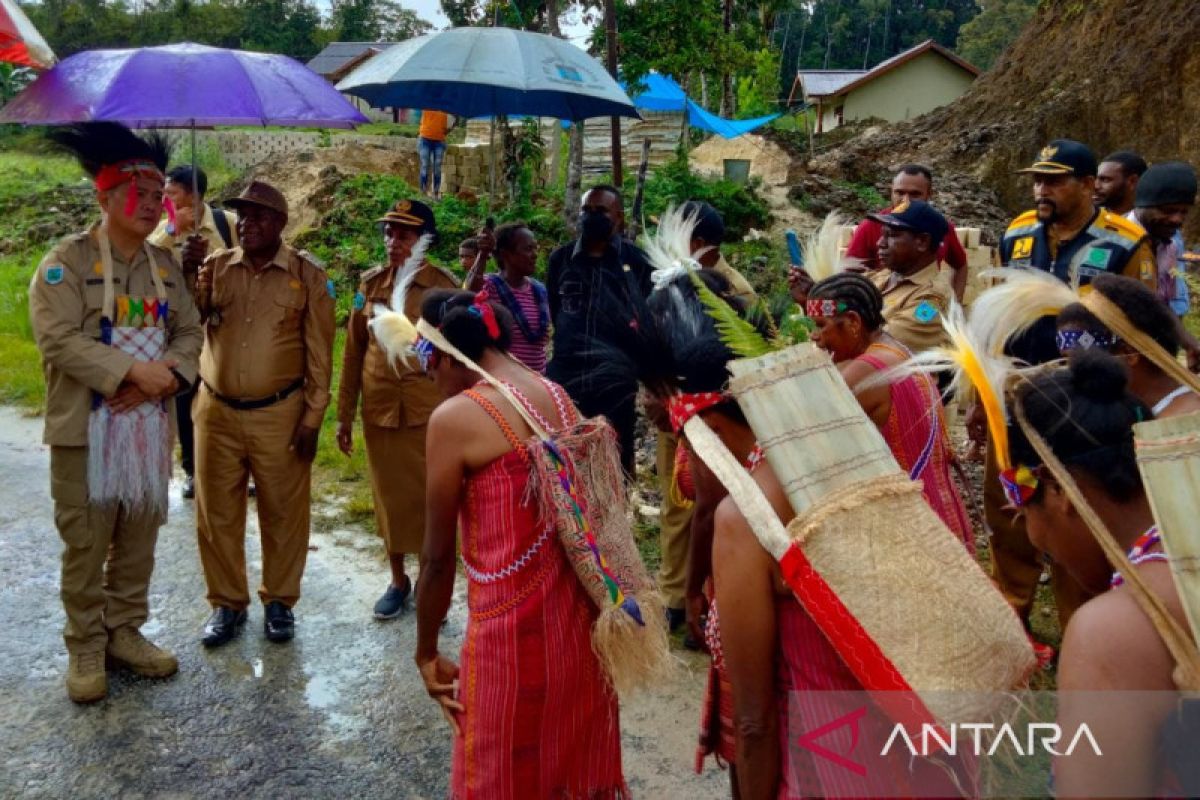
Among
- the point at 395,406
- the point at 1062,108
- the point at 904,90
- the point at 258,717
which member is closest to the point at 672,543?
the point at 395,406

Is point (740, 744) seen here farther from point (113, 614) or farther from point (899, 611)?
point (113, 614)

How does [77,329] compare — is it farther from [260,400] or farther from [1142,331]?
[1142,331]

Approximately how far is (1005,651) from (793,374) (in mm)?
594

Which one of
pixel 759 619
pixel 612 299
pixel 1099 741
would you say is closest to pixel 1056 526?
pixel 1099 741

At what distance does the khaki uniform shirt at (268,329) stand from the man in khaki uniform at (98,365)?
0.27m

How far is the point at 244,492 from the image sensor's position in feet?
14.7

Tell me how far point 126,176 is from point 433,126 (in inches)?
425

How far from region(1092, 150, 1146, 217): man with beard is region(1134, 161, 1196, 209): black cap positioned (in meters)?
0.46

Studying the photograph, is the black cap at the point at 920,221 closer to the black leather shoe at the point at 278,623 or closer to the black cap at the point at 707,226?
the black cap at the point at 707,226

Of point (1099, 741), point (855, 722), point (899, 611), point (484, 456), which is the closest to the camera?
point (1099, 741)

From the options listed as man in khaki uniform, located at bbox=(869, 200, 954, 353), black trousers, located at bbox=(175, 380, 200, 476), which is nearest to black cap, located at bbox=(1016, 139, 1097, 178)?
man in khaki uniform, located at bbox=(869, 200, 954, 353)

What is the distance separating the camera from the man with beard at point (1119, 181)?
5.26 m

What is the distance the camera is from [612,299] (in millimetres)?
2266

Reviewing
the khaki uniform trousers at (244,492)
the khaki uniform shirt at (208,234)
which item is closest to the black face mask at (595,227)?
the khaki uniform trousers at (244,492)
